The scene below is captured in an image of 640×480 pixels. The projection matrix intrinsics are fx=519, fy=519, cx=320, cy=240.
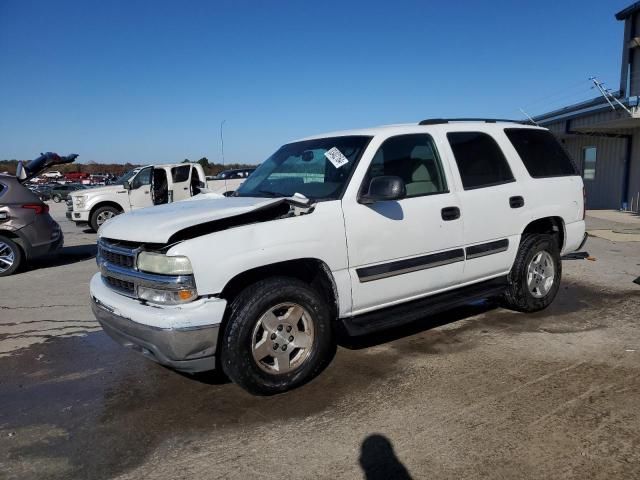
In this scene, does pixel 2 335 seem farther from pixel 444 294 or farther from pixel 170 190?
pixel 170 190

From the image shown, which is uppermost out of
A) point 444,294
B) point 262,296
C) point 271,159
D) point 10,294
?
point 271,159

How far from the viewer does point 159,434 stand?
129 inches

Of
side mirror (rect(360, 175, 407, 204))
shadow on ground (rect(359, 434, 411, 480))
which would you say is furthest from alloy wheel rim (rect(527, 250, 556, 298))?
shadow on ground (rect(359, 434, 411, 480))

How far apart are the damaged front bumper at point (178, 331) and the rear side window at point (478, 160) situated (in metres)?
2.64

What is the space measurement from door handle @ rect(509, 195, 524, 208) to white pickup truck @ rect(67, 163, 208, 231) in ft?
34.7

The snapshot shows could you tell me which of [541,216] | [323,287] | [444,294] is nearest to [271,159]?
[323,287]

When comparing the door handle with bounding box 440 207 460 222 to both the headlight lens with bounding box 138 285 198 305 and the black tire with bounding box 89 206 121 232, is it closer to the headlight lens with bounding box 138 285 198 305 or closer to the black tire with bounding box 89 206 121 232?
the headlight lens with bounding box 138 285 198 305

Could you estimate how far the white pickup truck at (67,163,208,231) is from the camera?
47.4 feet

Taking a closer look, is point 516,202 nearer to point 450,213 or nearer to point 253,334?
point 450,213

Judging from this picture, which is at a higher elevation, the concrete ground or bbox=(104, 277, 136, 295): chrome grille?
bbox=(104, 277, 136, 295): chrome grille

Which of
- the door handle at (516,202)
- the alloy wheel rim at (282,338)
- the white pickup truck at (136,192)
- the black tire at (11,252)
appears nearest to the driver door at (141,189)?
the white pickup truck at (136,192)

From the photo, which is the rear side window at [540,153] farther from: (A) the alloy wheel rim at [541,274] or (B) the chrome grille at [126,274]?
(B) the chrome grille at [126,274]

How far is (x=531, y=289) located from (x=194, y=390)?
3.58 m

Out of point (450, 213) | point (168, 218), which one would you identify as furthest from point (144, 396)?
point (450, 213)
